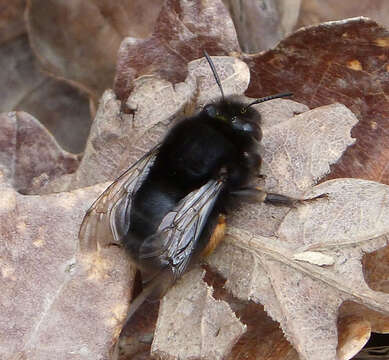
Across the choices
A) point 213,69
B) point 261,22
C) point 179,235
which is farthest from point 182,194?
point 261,22

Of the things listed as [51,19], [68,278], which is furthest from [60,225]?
[51,19]

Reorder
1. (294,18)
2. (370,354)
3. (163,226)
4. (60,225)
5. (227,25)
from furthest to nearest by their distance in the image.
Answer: (294,18) < (227,25) < (370,354) < (60,225) < (163,226)

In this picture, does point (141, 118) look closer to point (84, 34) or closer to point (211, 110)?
point (211, 110)

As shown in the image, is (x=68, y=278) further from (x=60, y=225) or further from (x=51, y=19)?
(x=51, y=19)

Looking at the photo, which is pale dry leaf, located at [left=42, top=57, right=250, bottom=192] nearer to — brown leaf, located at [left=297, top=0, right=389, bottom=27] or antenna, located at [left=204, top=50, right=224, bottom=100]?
antenna, located at [left=204, top=50, right=224, bottom=100]

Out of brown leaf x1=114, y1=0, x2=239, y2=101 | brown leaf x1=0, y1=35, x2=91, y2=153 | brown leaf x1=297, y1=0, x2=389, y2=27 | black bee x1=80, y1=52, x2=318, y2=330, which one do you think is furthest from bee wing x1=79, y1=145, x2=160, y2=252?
brown leaf x1=297, y1=0, x2=389, y2=27

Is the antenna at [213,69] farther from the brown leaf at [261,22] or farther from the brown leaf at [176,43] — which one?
the brown leaf at [261,22]
